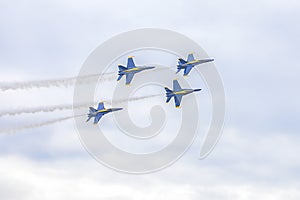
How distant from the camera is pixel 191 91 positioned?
16362 cm

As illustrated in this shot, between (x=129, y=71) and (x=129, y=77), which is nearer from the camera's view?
(x=129, y=77)

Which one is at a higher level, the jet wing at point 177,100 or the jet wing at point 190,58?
the jet wing at point 190,58

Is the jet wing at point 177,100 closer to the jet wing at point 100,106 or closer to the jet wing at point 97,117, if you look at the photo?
the jet wing at point 97,117

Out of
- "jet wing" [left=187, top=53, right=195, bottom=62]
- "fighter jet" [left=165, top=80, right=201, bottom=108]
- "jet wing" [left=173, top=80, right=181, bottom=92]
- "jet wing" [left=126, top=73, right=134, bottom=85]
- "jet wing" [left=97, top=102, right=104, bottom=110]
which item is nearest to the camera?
"jet wing" [left=126, top=73, right=134, bottom=85]

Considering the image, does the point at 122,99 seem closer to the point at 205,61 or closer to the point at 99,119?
the point at 99,119

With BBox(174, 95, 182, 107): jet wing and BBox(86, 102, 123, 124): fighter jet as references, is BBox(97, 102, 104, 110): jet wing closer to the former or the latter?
BBox(86, 102, 123, 124): fighter jet

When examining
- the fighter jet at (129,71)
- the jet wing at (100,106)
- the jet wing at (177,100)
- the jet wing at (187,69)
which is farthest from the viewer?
the jet wing at (100,106)

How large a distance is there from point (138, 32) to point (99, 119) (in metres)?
31.0

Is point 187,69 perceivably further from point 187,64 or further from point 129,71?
point 129,71

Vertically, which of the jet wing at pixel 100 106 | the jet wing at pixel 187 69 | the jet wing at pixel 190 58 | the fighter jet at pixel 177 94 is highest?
the jet wing at pixel 190 58

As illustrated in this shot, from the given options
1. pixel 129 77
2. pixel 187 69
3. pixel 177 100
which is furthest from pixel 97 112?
pixel 187 69

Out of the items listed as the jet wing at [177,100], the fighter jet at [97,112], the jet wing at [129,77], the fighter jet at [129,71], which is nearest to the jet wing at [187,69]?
the jet wing at [177,100]

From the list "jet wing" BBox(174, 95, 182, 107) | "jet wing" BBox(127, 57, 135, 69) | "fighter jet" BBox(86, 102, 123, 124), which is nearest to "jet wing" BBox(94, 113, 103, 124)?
"fighter jet" BBox(86, 102, 123, 124)

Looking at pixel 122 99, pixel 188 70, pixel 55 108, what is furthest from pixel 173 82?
pixel 55 108
